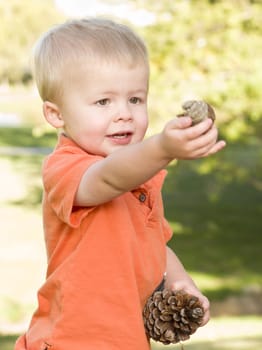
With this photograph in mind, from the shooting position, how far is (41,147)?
41688 millimetres

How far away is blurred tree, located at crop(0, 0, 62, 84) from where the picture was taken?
32.1 metres

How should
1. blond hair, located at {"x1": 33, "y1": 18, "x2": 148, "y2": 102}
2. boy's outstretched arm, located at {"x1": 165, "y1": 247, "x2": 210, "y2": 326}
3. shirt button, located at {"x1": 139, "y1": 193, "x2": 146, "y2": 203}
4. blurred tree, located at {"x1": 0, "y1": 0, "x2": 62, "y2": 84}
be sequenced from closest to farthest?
blond hair, located at {"x1": 33, "y1": 18, "x2": 148, "y2": 102} → shirt button, located at {"x1": 139, "y1": 193, "x2": 146, "y2": 203} → boy's outstretched arm, located at {"x1": 165, "y1": 247, "x2": 210, "y2": 326} → blurred tree, located at {"x1": 0, "y1": 0, "x2": 62, "y2": 84}

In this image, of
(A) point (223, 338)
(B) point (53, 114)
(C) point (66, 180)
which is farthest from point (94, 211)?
(A) point (223, 338)

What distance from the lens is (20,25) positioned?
1318 inches

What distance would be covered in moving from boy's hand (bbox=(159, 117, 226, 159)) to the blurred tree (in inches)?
1089

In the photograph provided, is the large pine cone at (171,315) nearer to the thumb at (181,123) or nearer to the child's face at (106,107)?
the child's face at (106,107)

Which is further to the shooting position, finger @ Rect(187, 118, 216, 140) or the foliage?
the foliage

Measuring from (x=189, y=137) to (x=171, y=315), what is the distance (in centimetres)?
81

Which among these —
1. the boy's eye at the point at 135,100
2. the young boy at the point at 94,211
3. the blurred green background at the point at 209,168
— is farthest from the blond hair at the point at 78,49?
the blurred green background at the point at 209,168

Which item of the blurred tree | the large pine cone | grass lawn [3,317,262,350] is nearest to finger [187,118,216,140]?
the large pine cone

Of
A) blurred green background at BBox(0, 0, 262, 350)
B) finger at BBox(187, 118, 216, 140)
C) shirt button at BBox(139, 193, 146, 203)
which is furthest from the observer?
blurred green background at BBox(0, 0, 262, 350)

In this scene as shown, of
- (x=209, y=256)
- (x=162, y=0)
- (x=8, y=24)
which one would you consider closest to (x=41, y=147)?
(x=8, y=24)

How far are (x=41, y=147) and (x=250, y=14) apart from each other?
2970cm

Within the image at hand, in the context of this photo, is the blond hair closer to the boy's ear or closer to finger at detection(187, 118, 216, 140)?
the boy's ear
